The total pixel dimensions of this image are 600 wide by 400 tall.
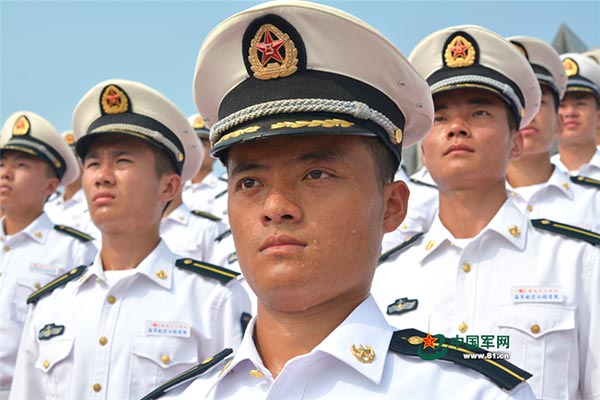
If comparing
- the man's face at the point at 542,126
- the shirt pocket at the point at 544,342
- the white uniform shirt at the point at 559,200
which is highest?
the man's face at the point at 542,126

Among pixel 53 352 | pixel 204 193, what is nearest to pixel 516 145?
pixel 53 352

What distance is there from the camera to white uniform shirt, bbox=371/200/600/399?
3.01 metres

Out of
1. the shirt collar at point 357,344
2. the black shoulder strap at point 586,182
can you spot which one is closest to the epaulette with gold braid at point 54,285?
the shirt collar at point 357,344

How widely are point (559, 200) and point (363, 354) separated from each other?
364 centimetres

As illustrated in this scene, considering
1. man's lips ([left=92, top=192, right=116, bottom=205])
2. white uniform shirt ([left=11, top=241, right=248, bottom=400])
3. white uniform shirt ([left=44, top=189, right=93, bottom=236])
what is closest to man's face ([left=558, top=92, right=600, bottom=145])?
white uniform shirt ([left=11, top=241, right=248, bottom=400])

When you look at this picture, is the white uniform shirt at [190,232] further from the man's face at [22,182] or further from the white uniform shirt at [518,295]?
the white uniform shirt at [518,295]

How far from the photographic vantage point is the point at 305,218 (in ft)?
5.74

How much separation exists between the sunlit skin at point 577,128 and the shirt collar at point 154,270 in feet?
13.1

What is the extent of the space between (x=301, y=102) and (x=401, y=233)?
4.15 m

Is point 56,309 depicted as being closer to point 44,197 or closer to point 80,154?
point 80,154

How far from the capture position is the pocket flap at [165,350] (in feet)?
11.6

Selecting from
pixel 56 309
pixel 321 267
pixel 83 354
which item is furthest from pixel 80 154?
pixel 321 267

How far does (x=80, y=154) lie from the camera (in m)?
4.14

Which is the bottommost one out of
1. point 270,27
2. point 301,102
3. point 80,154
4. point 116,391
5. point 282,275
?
point 116,391
